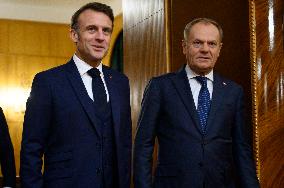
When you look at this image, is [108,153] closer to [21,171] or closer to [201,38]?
[21,171]

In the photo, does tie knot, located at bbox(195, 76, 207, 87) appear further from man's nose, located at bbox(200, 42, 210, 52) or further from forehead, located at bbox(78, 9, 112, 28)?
forehead, located at bbox(78, 9, 112, 28)

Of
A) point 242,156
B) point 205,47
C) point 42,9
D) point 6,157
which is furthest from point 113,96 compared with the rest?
point 42,9

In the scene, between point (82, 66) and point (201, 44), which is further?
point (201, 44)

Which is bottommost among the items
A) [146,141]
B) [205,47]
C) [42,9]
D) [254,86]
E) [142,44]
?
[146,141]

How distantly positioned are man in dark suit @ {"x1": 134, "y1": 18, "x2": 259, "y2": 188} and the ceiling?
693 centimetres

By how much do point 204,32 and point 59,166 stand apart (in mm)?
1013

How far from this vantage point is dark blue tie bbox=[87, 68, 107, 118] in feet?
8.18

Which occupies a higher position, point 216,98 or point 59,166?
point 216,98

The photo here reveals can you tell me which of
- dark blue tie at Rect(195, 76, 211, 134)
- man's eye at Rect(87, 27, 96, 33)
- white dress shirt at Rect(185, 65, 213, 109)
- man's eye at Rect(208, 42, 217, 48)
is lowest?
dark blue tie at Rect(195, 76, 211, 134)

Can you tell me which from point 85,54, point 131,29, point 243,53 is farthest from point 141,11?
point 85,54

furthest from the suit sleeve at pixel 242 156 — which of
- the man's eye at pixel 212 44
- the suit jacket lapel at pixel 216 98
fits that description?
the man's eye at pixel 212 44

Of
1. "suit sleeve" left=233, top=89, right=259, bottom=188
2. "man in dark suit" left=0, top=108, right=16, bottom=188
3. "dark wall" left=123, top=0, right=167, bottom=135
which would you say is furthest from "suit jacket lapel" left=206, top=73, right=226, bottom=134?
"dark wall" left=123, top=0, right=167, bottom=135

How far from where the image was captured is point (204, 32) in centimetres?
285

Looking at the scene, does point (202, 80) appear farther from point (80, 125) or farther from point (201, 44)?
point (80, 125)
